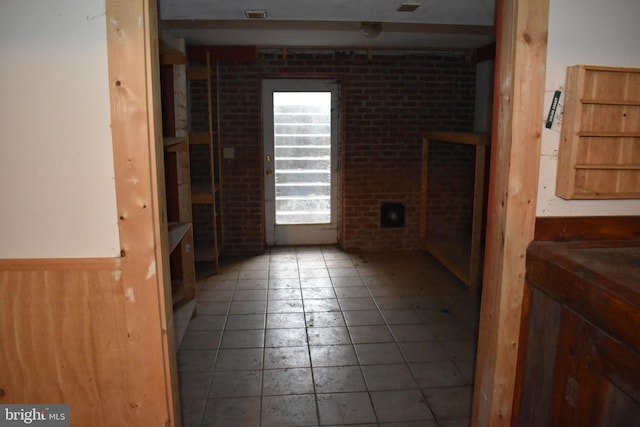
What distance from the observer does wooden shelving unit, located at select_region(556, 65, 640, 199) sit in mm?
1510

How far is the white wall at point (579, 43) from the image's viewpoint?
150cm

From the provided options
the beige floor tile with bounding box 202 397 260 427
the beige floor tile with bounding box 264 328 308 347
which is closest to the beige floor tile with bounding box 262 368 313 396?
the beige floor tile with bounding box 202 397 260 427

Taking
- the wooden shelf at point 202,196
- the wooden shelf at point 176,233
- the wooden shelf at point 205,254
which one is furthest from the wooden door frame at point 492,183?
the wooden shelf at point 205,254

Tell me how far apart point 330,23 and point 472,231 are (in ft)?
7.16

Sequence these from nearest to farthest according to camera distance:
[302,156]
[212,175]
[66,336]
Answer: [66,336] < [212,175] < [302,156]

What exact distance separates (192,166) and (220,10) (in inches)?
94.7

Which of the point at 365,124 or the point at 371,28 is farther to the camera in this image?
the point at 365,124

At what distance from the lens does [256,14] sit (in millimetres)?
3076

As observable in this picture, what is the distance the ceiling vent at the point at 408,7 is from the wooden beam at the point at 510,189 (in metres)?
1.30

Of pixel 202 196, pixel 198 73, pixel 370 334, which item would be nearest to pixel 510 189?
pixel 370 334

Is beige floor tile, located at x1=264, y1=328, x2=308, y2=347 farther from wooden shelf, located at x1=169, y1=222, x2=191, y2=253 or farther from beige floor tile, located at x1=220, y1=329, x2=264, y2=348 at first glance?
wooden shelf, located at x1=169, y1=222, x2=191, y2=253

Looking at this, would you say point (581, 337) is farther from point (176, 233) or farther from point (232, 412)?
point (176, 233)

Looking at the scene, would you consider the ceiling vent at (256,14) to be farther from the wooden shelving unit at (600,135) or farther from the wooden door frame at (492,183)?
the wooden shelving unit at (600,135)

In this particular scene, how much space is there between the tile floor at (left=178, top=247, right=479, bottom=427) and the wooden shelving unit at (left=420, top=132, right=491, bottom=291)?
17 centimetres
